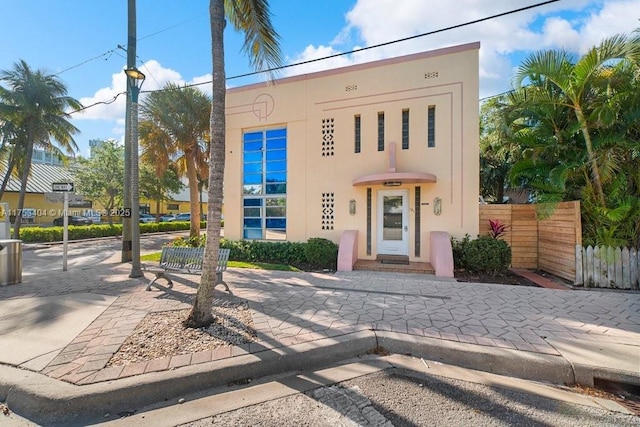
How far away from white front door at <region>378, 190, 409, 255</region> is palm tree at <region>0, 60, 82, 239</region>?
1789 cm

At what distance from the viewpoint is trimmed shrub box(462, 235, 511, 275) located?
7773 mm

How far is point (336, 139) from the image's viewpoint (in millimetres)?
10539

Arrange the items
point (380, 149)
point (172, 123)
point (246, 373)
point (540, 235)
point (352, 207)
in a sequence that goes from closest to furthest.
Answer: point (246, 373) → point (540, 235) → point (380, 149) → point (352, 207) → point (172, 123)

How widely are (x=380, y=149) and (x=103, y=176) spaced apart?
22261 mm

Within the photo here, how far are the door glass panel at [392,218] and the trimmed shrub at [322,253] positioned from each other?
1.90 meters

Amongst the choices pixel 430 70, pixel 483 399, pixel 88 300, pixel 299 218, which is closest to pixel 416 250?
pixel 299 218

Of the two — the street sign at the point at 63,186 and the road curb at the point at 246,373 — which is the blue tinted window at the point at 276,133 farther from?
the road curb at the point at 246,373

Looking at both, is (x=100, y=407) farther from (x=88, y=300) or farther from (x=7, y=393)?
(x=88, y=300)

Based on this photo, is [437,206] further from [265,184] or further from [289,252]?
[265,184]

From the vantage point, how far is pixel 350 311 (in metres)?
5.08

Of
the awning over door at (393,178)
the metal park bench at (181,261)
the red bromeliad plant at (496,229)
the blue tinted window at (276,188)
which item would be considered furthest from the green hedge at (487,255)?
the blue tinted window at (276,188)

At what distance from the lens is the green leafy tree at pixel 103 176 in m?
21.9

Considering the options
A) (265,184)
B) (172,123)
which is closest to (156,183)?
(172,123)

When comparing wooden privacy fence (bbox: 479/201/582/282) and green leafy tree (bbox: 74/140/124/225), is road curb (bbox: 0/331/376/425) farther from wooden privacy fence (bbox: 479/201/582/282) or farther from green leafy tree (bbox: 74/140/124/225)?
green leafy tree (bbox: 74/140/124/225)
